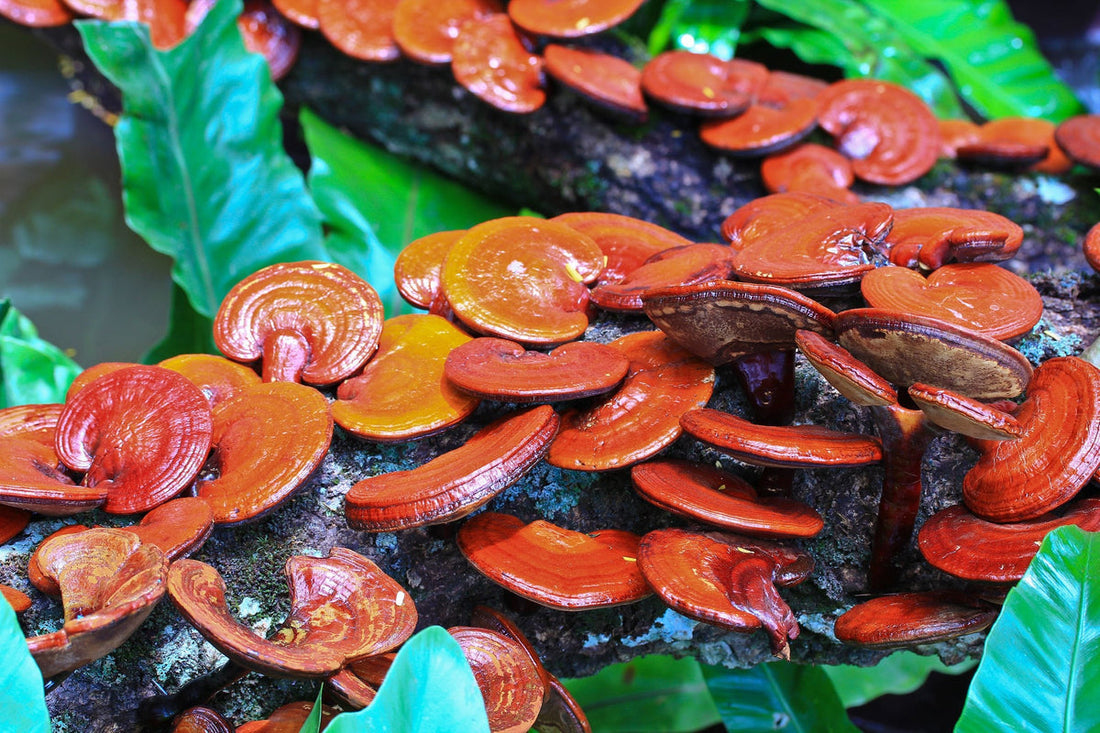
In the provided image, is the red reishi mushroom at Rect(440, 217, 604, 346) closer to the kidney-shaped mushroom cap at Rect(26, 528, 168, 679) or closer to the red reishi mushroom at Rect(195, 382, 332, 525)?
the red reishi mushroom at Rect(195, 382, 332, 525)

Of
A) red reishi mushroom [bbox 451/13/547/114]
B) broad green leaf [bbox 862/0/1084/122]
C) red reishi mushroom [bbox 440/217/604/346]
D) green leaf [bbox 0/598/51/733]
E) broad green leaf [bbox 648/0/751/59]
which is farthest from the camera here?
broad green leaf [bbox 862/0/1084/122]

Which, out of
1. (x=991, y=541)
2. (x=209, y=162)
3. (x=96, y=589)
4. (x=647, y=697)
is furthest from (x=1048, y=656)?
(x=209, y=162)

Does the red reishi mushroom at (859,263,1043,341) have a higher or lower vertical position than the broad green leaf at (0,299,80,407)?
higher

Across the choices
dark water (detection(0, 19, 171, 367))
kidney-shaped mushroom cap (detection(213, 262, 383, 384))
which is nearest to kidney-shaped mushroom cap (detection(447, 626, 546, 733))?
kidney-shaped mushroom cap (detection(213, 262, 383, 384))

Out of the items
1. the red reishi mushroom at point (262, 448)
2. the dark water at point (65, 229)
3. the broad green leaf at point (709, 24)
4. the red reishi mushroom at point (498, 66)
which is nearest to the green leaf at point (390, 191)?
the red reishi mushroom at point (498, 66)

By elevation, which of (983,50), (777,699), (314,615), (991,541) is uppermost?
(983,50)

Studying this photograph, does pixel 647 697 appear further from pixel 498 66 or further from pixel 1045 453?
pixel 498 66

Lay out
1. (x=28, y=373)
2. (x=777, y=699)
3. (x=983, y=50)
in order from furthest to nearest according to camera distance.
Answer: (x=983, y=50), (x=28, y=373), (x=777, y=699)

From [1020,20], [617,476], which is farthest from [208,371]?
[1020,20]
